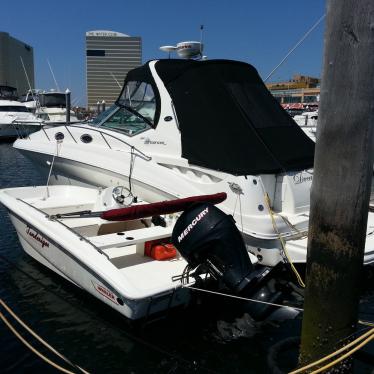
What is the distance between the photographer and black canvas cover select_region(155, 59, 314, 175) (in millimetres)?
4969

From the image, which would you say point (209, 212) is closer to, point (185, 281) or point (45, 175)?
point (185, 281)

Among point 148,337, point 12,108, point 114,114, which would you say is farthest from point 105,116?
point 12,108

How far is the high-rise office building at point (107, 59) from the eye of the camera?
17.1 meters

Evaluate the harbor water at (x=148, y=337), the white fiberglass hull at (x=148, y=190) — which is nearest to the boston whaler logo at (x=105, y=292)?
the harbor water at (x=148, y=337)

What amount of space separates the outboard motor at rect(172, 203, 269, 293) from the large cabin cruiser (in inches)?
38.4

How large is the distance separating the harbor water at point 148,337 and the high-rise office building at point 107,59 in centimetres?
1133

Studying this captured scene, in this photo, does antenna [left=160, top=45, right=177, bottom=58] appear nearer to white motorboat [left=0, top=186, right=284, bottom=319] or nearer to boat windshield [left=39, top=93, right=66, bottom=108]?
white motorboat [left=0, top=186, right=284, bottom=319]

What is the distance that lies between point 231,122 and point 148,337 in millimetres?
2663

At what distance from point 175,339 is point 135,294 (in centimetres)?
83

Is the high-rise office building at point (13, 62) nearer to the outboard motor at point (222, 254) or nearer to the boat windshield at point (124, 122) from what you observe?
the boat windshield at point (124, 122)

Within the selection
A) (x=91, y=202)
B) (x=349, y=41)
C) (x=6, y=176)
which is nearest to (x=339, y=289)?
(x=349, y=41)

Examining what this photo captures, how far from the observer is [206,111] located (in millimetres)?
5371

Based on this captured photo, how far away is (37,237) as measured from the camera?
497 cm

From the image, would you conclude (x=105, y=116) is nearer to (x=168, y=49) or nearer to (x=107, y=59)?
(x=168, y=49)
